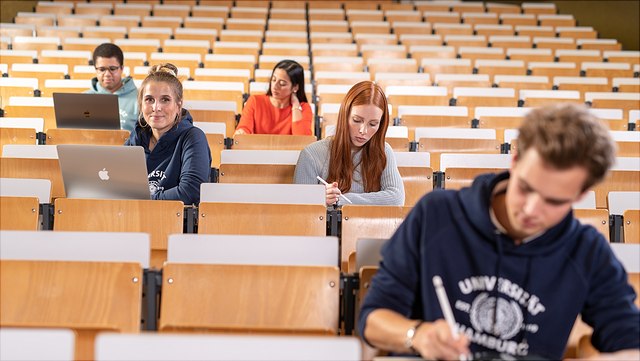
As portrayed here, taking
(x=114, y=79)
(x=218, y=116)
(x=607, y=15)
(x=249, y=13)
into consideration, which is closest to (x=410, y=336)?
(x=218, y=116)

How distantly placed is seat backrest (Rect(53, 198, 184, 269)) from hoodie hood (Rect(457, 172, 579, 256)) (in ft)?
4.51

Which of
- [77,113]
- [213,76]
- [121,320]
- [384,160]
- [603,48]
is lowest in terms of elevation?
[121,320]

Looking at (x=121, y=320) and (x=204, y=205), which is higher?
(x=204, y=205)

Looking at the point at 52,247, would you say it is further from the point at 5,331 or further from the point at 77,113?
the point at 77,113

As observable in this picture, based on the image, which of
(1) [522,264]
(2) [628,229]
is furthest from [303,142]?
(1) [522,264]

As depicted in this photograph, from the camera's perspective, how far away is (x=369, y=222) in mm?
2666

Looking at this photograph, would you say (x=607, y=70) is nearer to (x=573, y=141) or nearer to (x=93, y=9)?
(x=93, y=9)

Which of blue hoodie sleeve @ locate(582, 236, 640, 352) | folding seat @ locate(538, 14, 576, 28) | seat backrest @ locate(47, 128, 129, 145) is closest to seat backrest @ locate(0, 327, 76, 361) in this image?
blue hoodie sleeve @ locate(582, 236, 640, 352)

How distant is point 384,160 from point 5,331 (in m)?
1.83

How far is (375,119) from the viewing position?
2.93m

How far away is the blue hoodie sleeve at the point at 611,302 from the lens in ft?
5.14

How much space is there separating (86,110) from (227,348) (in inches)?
112

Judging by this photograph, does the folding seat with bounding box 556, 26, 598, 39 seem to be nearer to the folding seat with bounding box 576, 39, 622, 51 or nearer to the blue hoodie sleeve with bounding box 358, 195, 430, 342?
the folding seat with bounding box 576, 39, 622, 51

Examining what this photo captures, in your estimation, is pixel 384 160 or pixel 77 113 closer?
pixel 384 160
